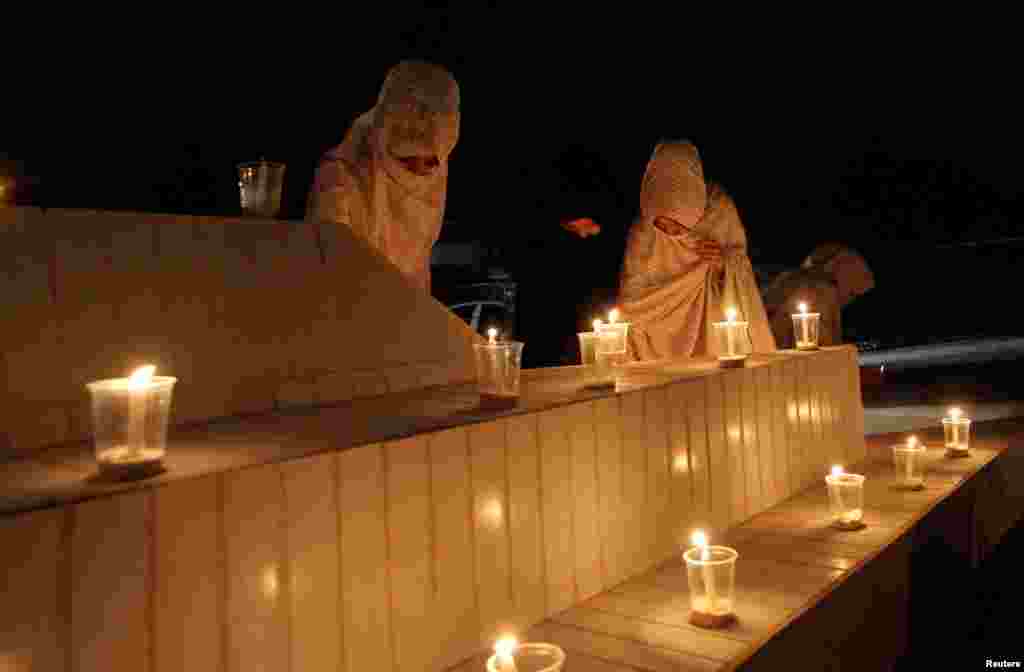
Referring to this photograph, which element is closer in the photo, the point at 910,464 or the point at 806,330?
the point at 910,464

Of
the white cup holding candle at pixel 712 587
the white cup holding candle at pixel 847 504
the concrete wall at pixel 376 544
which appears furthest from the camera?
the white cup holding candle at pixel 847 504

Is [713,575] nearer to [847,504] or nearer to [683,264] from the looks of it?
[847,504]

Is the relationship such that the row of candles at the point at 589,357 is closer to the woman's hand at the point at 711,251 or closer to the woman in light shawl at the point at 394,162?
the woman in light shawl at the point at 394,162

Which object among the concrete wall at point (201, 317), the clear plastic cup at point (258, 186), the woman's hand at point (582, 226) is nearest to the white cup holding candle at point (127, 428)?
the concrete wall at point (201, 317)

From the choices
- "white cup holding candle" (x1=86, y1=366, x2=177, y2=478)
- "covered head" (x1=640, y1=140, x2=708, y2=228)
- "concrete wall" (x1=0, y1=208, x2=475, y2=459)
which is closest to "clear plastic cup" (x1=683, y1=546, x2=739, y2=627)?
"concrete wall" (x1=0, y1=208, x2=475, y2=459)

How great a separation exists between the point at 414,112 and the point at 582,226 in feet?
12.7

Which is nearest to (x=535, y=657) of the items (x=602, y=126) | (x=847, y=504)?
(x=847, y=504)

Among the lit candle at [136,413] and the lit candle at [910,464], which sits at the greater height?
the lit candle at [136,413]

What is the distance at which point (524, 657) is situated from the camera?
1.36 metres

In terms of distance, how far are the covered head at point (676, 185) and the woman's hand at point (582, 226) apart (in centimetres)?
257

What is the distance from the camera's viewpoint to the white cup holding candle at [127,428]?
1.12 m

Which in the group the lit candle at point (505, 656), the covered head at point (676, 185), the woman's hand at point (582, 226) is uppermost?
the woman's hand at point (582, 226)

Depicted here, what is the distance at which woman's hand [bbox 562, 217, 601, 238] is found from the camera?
21.2 ft

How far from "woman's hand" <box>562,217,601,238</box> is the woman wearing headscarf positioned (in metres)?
1.86
